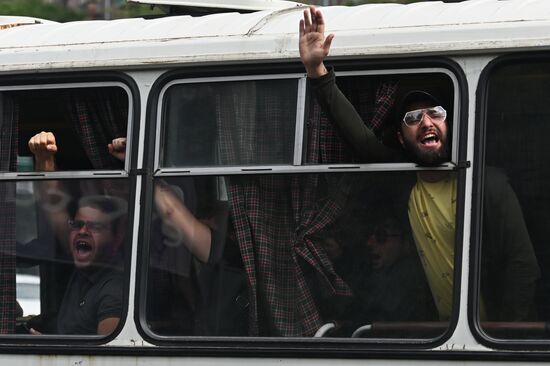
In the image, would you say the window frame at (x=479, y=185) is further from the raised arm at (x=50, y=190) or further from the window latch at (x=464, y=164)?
the raised arm at (x=50, y=190)

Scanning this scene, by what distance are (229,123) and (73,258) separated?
3.09 ft

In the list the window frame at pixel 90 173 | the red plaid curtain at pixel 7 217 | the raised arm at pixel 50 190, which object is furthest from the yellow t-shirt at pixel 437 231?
the red plaid curtain at pixel 7 217

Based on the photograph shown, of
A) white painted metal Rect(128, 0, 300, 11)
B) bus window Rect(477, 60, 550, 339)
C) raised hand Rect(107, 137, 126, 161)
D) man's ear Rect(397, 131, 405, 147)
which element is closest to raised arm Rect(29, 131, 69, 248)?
raised hand Rect(107, 137, 126, 161)

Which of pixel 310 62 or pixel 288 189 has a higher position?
pixel 310 62

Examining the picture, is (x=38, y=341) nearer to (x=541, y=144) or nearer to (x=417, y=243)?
(x=417, y=243)

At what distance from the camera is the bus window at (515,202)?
4.77m

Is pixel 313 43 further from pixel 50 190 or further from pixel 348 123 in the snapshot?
pixel 50 190

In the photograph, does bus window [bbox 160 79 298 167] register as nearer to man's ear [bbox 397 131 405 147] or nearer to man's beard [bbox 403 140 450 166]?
man's ear [bbox 397 131 405 147]

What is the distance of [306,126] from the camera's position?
204 inches

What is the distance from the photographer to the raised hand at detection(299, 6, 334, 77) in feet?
16.1

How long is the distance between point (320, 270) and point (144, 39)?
1303 mm

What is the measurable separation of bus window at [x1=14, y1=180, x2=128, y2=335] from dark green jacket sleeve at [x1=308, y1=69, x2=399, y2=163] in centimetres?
99

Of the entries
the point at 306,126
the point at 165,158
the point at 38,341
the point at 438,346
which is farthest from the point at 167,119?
the point at 438,346

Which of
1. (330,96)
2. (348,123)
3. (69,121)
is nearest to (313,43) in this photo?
(330,96)
